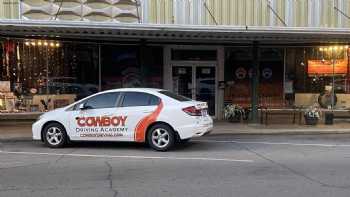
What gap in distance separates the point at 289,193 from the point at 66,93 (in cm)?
1336

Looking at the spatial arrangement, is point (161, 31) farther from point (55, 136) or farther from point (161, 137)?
point (55, 136)

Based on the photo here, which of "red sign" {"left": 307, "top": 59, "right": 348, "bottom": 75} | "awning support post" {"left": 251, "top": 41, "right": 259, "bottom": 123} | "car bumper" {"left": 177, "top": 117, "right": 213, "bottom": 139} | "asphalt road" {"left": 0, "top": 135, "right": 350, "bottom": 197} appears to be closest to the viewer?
"asphalt road" {"left": 0, "top": 135, "right": 350, "bottom": 197}

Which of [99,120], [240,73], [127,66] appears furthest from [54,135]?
[240,73]

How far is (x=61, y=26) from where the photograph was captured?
50.6ft

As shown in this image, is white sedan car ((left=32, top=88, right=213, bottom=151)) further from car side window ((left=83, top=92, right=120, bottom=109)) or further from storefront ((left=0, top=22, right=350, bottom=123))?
storefront ((left=0, top=22, right=350, bottom=123))

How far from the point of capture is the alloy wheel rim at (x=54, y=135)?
13154mm

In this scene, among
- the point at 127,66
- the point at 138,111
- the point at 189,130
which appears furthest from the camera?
the point at 127,66

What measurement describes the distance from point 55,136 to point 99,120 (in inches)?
50.7

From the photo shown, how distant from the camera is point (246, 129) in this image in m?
17.0

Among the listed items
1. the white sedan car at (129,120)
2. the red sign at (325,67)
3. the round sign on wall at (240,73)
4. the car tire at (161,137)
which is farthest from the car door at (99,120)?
the red sign at (325,67)

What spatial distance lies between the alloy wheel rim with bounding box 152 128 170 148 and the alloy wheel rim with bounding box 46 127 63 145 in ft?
8.17

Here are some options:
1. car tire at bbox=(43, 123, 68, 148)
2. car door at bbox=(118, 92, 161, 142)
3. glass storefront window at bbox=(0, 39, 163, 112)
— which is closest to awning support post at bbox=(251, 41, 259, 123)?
glass storefront window at bbox=(0, 39, 163, 112)

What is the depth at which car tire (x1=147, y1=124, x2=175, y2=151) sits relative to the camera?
12.4 metres

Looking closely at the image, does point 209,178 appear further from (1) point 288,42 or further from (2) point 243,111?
(1) point 288,42
